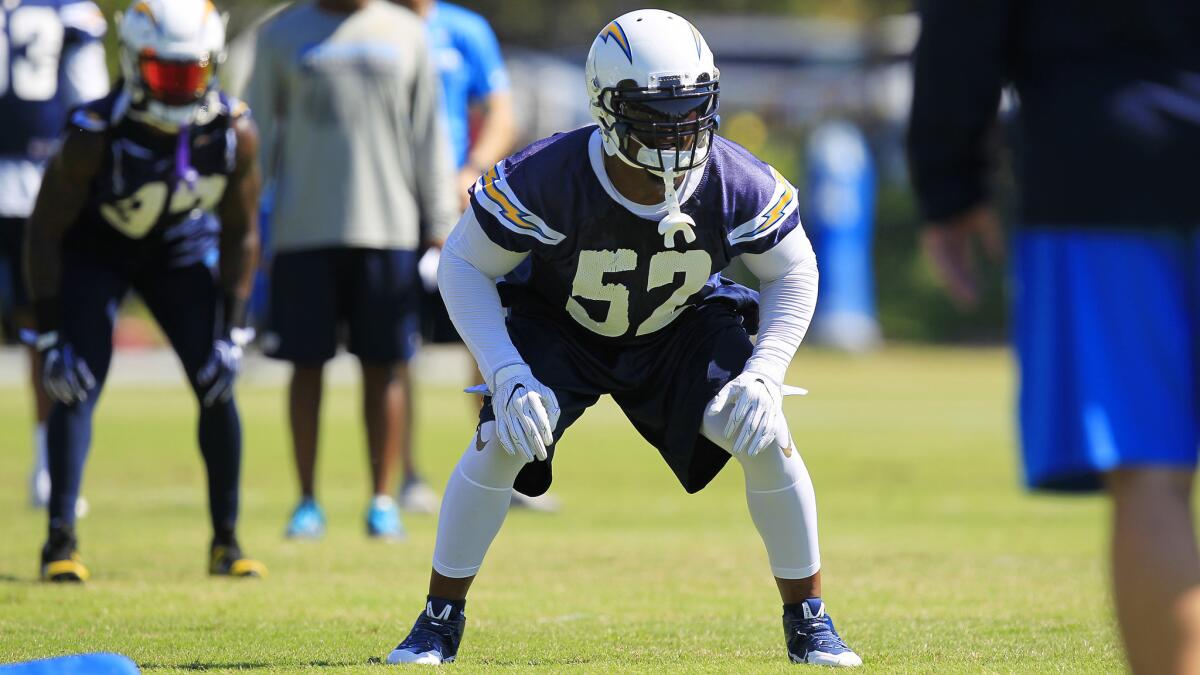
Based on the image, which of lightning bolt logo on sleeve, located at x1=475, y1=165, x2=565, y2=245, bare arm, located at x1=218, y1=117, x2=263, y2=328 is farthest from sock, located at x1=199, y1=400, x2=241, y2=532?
lightning bolt logo on sleeve, located at x1=475, y1=165, x2=565, y2=245

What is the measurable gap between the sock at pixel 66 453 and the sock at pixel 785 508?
2541 millimetres

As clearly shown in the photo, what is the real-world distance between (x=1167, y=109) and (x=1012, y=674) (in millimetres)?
1645

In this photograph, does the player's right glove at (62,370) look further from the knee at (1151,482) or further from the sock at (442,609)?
the knee at (1151,482)

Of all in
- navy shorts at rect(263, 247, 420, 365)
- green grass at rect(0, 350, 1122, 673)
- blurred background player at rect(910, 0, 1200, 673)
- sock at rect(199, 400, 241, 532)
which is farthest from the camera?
navy shorts at rect(263, 247, 420, 365)

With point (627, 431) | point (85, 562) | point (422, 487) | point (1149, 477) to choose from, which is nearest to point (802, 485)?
point (1149, 477)

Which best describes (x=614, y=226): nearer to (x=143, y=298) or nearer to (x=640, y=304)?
(x=640, y=304)

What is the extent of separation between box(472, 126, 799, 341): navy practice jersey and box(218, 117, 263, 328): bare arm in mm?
1819

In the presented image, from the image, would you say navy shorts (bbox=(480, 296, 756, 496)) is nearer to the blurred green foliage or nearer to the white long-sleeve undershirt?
the white long-sleeve undershirt

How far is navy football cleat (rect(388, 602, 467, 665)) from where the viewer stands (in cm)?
430

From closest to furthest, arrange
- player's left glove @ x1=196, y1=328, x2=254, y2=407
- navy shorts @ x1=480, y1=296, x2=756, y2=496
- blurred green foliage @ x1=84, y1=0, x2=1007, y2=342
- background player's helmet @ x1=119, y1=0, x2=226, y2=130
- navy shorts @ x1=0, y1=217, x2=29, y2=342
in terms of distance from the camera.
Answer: navy shorts @ x1=480, y1=296, x2=756, y2=496 → background player's helmet @ x1=119, y1=0, x2=226, y2=130 → player's left glove @ x1=196, y1=328, x2=254, y2=407 → navy shorts @ x1=0, y1=217, x2=29, y2=342 → blurred green foliage @ x1=84, y1=0, x2=1007, y2=342

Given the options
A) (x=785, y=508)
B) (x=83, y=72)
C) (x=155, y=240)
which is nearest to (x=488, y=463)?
(x=785, y=508)

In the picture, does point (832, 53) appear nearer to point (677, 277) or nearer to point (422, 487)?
point (422, 487)

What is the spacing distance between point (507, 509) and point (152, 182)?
2134 millimetres

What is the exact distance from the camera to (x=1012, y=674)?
4.15m
